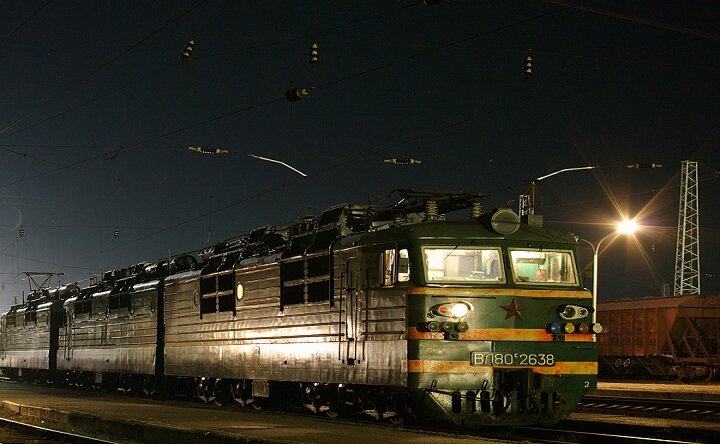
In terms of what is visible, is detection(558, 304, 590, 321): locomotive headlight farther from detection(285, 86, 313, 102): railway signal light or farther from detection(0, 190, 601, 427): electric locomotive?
detection(285, 86, 313, 102): railway signal light

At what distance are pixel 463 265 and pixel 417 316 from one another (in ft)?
4.30

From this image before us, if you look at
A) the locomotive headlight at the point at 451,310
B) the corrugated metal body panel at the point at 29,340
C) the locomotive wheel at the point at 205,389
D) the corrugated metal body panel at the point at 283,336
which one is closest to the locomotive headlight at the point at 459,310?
the locomotive headlight at the point at 451,310

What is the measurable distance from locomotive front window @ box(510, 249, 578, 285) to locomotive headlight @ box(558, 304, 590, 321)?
48cm

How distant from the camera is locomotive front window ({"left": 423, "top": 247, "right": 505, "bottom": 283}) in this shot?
674 inches

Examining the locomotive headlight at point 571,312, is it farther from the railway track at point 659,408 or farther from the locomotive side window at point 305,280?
the railway track at point 659,408

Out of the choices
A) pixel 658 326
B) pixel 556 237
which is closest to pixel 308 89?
pixel 556 237

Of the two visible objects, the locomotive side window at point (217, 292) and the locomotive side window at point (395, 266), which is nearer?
the locomotive side window at point (395, 266)

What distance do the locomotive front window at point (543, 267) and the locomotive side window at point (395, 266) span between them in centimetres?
186

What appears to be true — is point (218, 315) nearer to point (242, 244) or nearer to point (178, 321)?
point (242, 244)

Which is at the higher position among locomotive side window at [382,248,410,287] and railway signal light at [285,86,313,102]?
railway signal light at [285,86,313,102]

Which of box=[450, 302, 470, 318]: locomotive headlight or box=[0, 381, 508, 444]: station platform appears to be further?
box=[450, 302, 470, 318]: locomotive headlight

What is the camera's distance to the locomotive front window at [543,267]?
17689 millimetres

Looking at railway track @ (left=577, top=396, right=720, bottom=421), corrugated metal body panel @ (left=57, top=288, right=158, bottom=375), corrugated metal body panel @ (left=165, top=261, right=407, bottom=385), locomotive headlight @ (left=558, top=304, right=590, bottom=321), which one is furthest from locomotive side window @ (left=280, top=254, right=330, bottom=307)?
corrugated metal body panel @ (left=57, top=288, right=158, bottom=375)

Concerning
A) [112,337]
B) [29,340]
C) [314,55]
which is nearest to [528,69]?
[314,55]
